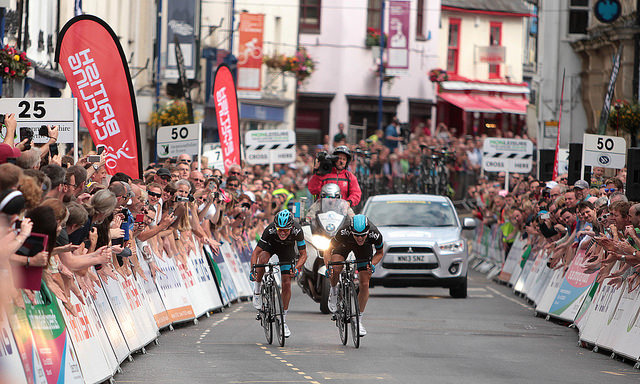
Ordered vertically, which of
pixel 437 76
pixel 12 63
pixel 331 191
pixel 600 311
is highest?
pixel 437 76

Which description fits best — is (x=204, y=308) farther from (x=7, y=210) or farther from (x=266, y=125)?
(x=266, y=125)

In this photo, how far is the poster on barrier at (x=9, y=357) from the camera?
957cm

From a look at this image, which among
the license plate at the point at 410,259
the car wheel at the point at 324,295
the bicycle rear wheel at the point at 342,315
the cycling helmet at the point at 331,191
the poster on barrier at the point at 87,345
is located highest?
the cycling helmet at the point at 331,191

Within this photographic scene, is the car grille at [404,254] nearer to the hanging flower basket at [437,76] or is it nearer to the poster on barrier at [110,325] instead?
the poster on barrier at [110,325]

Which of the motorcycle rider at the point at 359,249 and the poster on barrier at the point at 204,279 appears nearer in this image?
the motorcycle rider at the point at 359,249

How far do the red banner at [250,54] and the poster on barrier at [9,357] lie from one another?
4283 cm

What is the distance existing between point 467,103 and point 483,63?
14.0 feet

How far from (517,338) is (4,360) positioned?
9.60 m

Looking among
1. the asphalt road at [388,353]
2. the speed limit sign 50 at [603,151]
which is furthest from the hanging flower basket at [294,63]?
the asphalt road at [388,353]

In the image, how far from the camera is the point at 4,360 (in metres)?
9.62

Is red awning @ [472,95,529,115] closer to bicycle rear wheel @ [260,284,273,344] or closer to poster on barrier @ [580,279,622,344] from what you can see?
poster on barrier @ [580,279,622,344]

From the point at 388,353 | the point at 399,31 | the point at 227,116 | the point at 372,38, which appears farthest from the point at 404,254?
the point at 372,38

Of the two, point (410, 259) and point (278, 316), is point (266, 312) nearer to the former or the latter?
point (278, 316)

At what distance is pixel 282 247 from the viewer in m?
17.5
